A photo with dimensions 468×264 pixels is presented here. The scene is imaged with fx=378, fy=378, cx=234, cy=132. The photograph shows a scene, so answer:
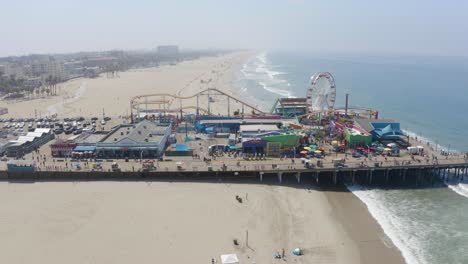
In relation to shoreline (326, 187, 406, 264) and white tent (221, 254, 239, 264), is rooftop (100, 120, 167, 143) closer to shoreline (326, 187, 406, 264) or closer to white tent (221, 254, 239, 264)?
shoreline (326, 187, 406, 264)

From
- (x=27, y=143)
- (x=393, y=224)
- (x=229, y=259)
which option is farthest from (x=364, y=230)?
(x=27, y=143)

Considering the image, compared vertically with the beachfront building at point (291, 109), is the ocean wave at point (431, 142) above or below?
below

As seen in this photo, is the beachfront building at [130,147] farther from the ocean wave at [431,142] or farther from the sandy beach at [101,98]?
the ocean wave at [431,142]

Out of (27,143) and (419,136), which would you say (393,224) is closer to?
(419,136)

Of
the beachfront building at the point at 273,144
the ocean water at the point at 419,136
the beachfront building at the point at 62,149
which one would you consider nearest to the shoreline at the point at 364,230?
the ocean water at the point at 419,136

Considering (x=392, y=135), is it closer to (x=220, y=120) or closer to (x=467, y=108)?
(x=220, y=120)

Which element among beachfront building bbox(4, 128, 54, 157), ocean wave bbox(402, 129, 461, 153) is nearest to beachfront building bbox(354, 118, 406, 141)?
ocean wave bbox(402, 129, 461, 153)
